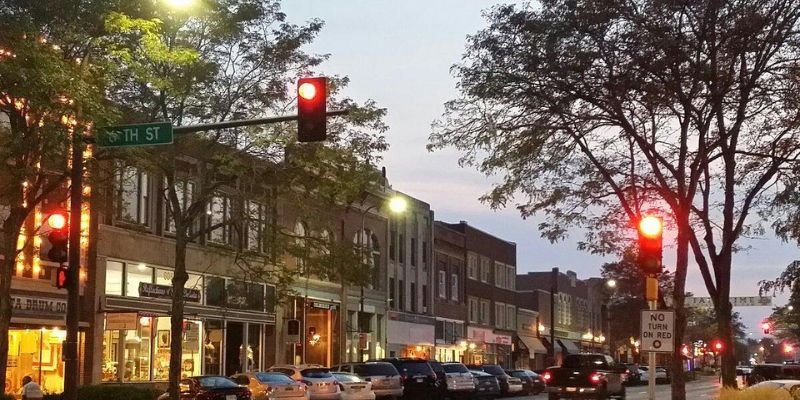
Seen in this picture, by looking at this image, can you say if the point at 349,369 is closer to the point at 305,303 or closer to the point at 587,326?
the point at 305,303

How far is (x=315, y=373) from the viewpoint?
33.4m

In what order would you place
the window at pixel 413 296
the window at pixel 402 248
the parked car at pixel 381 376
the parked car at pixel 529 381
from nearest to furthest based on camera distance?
the parked car at pixel 381 376 < the parked car at pixel 529 381 < the window at pixel 402 248 < the window at pixel 413 296

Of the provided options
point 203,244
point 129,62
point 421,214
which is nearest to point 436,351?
point 421,214

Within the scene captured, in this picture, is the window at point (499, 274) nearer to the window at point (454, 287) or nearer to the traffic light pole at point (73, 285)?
the window at point (454, 287)

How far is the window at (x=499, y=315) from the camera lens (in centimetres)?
7850

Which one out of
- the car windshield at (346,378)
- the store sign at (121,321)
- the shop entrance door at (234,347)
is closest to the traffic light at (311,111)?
the car windshield at (346,378)

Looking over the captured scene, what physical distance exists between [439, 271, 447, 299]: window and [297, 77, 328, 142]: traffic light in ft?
174

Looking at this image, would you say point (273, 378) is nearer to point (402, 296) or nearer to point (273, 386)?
point (273, 386)

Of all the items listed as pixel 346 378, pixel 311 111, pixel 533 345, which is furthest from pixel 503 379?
pixel 533 345

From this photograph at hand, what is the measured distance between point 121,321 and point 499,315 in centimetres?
4753

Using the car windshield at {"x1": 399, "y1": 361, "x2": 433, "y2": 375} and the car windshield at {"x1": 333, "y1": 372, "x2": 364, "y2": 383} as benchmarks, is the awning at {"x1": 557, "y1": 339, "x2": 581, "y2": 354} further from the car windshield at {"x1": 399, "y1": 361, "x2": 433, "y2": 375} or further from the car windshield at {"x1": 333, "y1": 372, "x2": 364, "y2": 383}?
the car windshield at {"x1": 333, "y1": 372, "x2": 364, "y2": 383}

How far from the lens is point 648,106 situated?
2517 centimetres

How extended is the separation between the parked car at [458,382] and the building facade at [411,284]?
18.7 meters

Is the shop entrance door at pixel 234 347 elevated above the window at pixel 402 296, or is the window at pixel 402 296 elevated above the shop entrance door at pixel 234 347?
the window at pixel 402 296
